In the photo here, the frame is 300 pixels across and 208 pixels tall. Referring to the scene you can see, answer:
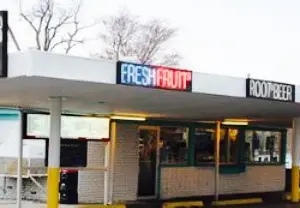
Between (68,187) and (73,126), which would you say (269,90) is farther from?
(68,187)

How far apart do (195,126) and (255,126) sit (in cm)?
340

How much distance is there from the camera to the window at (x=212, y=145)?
20000 mm

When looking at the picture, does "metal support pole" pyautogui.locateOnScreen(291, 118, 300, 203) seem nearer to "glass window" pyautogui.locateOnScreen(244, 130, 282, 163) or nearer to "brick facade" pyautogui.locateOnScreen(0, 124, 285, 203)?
"brick facade" pyautogui.locateOnScreen(0, 124, 285, 203)

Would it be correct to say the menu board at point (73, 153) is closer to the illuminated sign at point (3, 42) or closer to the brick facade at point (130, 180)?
the brick facade at point (130, 180)

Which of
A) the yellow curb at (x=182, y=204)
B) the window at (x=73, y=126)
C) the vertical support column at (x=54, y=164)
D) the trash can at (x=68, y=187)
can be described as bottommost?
the yellow curb at (x=182, y=204)

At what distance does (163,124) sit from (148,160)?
1171 mm

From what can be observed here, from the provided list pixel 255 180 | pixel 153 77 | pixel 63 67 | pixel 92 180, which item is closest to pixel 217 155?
pixel 255 180

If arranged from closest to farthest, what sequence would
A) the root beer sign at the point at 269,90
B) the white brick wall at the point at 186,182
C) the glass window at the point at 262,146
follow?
1. the root beer sign at the point at 269,90
2. the white brick wall at the point at 186,182
3. the glass window at the point at 262,146

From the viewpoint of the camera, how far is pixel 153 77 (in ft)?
29.5

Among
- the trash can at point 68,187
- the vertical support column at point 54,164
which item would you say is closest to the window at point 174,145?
the trash can at point 68,187

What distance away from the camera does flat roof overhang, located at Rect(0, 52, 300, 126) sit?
25.7ft

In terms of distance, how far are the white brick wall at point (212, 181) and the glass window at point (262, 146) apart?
0.34 meters

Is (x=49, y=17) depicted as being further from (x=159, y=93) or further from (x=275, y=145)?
(x=159, y=93)

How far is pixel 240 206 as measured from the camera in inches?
681
